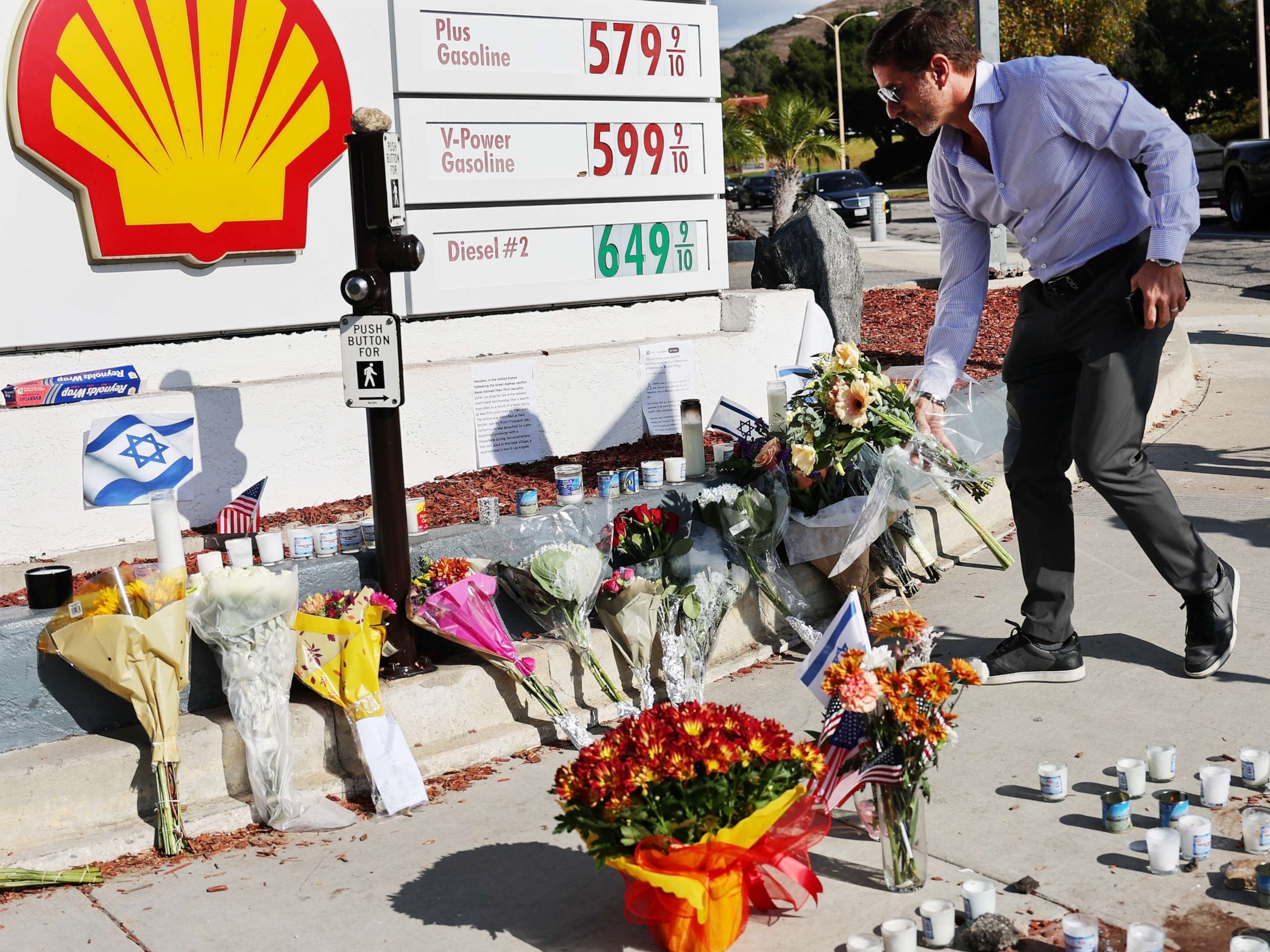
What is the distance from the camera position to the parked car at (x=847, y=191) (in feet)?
105

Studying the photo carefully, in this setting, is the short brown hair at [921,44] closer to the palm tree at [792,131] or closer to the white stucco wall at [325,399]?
the white stucco wall at [325,399]

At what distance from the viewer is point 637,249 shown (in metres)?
7.56

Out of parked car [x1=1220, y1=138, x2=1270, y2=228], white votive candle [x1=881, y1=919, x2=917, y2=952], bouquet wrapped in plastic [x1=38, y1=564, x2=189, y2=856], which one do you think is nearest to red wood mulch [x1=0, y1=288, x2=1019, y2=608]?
bouquet wrapped in plastic [x1=38, y1=564, x2=189, y2=856]

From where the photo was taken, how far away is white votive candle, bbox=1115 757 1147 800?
3613mm

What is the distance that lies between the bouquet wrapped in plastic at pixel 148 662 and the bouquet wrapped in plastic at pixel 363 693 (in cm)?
37

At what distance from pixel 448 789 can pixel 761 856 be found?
1358mm

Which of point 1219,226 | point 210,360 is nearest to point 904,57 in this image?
point 210,360

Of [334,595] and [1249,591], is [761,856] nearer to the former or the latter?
[334,595]

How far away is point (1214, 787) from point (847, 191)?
30259 mm

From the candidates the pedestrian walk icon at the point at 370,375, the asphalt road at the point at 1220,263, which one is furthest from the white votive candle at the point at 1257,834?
the asphalt road at the point at 1220,263

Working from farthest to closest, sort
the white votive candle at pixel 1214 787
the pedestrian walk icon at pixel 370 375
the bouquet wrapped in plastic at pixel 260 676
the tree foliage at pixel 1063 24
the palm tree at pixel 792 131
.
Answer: the tree foliage at pixel 1063 24 → the palm tree at pixel 792 131 → the pedestrian walk icon at pixel 370 375 → the bouquet wrapped in plastic at pixel 260 676 → the white votive candle at pixel 1214 787

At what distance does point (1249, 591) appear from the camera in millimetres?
5234

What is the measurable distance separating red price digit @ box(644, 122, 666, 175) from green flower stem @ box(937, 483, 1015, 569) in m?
2.83

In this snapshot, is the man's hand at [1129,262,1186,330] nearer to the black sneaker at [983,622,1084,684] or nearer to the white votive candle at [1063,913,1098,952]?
the black sneaker at [983,622,1084,684]
